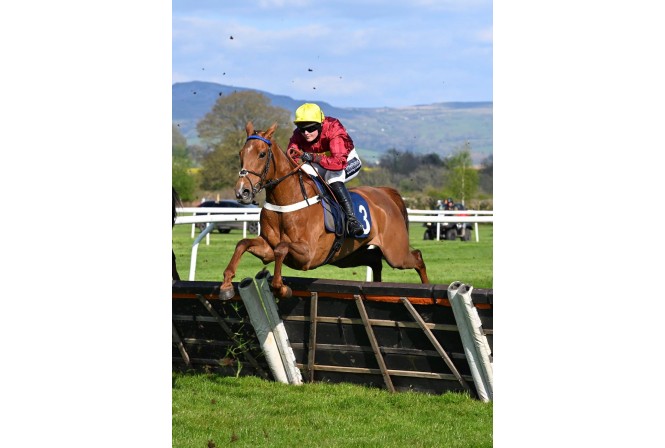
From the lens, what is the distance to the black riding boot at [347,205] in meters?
7.42

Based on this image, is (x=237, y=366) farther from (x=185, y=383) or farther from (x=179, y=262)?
(x=179, y=262)

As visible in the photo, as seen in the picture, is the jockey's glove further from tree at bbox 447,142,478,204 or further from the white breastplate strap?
tree at bbox 447,142,478,204

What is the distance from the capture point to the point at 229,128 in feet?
217

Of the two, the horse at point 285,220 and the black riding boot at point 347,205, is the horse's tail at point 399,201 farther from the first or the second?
the black riding boot at point 347,205

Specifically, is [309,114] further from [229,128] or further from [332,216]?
[229,128]

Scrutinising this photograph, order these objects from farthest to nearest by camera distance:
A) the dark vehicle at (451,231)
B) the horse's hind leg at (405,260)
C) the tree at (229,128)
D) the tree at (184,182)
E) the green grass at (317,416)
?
the tree at (184,182) < the tree at (229,128) < the dark vehicle at (451,231) < the horse's hind leg at (405,260) < the green grass at (317,416)

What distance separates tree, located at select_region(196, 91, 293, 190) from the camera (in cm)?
6206

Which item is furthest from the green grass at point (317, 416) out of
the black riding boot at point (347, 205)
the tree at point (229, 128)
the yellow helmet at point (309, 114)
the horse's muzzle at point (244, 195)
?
the tree at point (229, 128)

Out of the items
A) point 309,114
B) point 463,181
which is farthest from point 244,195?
point 463,181

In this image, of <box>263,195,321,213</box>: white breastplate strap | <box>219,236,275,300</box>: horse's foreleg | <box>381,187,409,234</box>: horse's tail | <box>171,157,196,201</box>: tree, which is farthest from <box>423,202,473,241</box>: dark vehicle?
<box>171,157,196,201</box>: tree

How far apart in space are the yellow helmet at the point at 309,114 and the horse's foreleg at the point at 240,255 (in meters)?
0.85

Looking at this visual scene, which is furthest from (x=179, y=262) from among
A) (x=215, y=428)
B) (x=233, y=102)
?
(x=233, y=102)

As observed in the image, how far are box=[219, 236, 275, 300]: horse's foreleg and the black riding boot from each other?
0.73 metres
